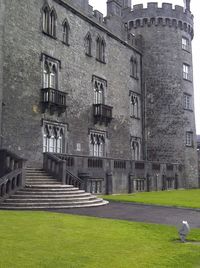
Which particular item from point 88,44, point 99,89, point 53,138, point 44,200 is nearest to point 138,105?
point 99,89

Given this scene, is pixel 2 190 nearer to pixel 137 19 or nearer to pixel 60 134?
pixel 60 134

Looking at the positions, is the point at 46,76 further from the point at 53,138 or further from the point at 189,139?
the point at 189,139

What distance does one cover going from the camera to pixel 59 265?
20.5ft

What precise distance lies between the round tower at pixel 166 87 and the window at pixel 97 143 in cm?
704

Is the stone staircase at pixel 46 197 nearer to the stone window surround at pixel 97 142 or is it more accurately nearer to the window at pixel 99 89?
the stone window surround at pixel 97 142

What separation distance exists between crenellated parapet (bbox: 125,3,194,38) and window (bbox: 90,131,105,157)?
13.3 metres

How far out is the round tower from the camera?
34.5 meters

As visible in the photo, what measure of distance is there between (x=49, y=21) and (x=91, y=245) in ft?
64.5

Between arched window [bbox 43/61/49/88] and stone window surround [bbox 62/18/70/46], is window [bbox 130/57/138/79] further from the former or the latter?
arched window [bbox 43/61/49/88]

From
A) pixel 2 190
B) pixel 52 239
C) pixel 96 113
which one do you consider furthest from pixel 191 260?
pixel 96 113

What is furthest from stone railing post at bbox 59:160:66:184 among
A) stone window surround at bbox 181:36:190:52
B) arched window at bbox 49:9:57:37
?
stone window surround at bbox 181:36:190:52

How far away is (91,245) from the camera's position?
782cm

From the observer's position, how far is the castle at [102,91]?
21844 mm

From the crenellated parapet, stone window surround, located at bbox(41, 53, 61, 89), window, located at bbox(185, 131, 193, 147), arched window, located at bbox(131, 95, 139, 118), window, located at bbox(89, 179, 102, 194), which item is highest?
the crenellated parapet
